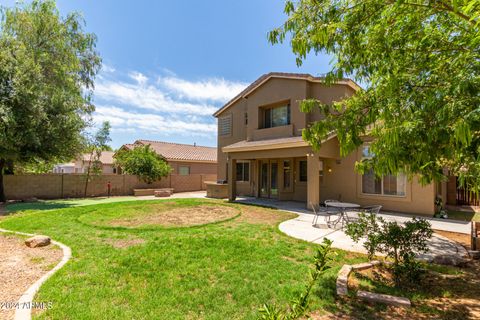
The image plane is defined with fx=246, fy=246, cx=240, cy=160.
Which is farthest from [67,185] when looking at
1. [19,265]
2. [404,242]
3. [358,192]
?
[404,242]

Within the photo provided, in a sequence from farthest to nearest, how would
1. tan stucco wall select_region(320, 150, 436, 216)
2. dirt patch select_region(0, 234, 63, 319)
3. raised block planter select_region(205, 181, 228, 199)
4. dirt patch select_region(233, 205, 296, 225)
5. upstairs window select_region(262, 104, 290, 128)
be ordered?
raised block planter select_region(205, 181, 228, 199) → upstairs window select_region(262, 104, 290, 128) → tan stucco wall select_region(320, 150, 436, 216) → dirt patch select_region(233, 205, 296, 225) → dirt patch select_region(0, 234, 63, 319)

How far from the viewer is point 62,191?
17.5 m

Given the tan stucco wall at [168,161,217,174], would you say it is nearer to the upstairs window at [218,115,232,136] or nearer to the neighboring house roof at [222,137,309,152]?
the upstairs window at [218,115,232,136]

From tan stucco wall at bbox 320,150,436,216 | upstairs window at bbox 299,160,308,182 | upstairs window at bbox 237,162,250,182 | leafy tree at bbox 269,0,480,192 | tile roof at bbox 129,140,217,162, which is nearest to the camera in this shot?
leafy tree at bbox 269,0,480,192

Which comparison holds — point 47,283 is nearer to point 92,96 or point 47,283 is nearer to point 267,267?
point 267,267

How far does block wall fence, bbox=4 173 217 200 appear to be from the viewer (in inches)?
620

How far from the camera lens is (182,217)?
10391mm

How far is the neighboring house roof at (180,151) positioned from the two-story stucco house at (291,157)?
28.5 feet

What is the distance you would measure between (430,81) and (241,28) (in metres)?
10.9

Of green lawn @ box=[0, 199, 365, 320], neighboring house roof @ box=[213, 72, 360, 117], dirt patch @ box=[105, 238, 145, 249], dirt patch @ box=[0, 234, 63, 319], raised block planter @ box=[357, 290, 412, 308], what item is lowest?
dirt patch @ box=[0, 234, 63, 319]

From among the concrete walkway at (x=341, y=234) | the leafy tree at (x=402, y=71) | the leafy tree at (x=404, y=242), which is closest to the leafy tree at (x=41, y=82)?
the concrete walkway at (x=341, y=234)

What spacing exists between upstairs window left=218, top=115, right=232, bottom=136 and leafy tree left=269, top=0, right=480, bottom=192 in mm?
16288

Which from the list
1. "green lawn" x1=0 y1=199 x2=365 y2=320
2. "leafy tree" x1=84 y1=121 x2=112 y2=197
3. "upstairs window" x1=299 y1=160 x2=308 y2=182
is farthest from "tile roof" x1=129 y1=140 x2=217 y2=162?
"green lawn" x1=0 y1=199 x2=365 y2=320

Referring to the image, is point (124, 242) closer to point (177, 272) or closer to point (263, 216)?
point (177, 272)
